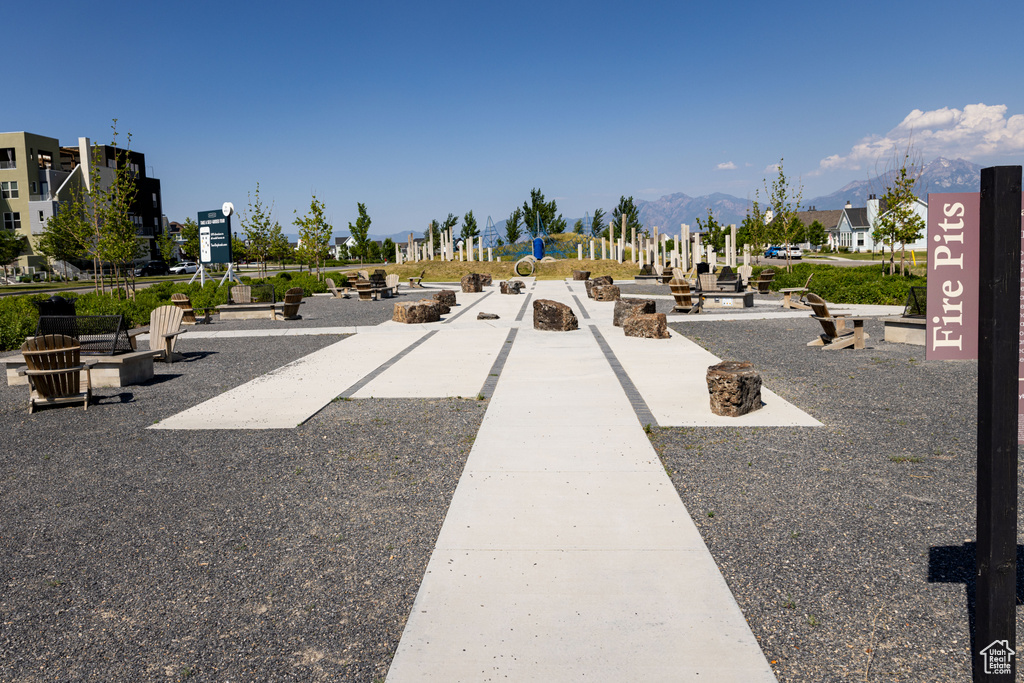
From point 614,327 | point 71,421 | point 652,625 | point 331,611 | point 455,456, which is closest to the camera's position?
point 652,625

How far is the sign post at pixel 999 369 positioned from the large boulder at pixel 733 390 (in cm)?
483

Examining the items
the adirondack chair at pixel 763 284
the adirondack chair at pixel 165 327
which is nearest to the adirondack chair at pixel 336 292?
the adirondack chair at pixel 165 327

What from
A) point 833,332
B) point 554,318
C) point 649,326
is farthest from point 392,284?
point 833,332

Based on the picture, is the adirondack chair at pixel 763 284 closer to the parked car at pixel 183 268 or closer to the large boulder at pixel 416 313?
the large boulder at pixel 416 313

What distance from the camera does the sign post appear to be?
265cm

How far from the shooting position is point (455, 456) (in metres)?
6.33

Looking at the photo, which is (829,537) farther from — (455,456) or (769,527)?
(455,456)

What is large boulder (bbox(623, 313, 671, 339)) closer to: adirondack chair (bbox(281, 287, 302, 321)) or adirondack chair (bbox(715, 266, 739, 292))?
adirondack chair (bbox(715, 266, 739, 292))

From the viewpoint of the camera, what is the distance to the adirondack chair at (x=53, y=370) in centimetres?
849

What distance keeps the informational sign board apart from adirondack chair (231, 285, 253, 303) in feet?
25.5

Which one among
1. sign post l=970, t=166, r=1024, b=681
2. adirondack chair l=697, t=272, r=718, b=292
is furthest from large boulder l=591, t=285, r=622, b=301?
sign post l=970, t=166, r=1024, b=681

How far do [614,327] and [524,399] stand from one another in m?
7.87

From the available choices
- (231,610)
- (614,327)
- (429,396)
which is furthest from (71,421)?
(614,327)

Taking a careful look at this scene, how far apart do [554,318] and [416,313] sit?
4.22 meters
